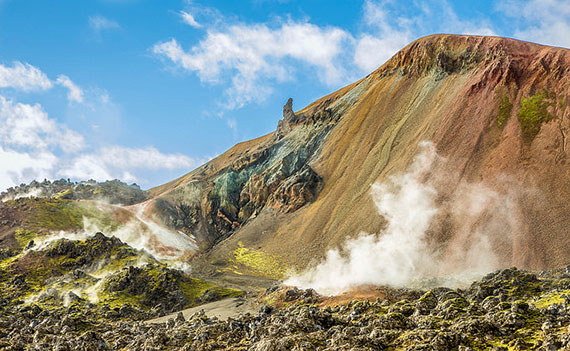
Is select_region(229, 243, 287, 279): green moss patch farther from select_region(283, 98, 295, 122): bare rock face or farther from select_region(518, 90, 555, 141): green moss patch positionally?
select_region(283, 98, 295, 122): bare rock face

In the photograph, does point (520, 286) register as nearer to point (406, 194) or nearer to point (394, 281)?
point (394, 281)

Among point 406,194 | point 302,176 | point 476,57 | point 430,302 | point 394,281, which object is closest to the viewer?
point 430,302

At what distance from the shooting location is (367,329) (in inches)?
1016

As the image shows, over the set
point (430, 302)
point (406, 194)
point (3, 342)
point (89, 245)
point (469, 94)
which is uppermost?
point (469, 94)

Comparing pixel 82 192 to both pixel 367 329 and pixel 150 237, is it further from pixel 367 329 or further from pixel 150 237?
pixel 367 329

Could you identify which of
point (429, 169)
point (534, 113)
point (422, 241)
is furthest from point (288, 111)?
point (422, 241)

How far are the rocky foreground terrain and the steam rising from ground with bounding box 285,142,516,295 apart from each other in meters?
21.1

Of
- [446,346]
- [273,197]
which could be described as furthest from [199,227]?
[446,346]

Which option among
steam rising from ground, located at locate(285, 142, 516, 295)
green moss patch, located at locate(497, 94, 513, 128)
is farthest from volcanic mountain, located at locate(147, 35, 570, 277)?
steam rising from ground, located at locate(285, 142, 516, 295)

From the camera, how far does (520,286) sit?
41250 millimetres

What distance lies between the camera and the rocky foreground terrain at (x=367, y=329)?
72.8ft

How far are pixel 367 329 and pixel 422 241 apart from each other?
48911mm

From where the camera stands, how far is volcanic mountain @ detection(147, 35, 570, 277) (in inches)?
2726

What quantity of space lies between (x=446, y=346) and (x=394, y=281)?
1491 inches
